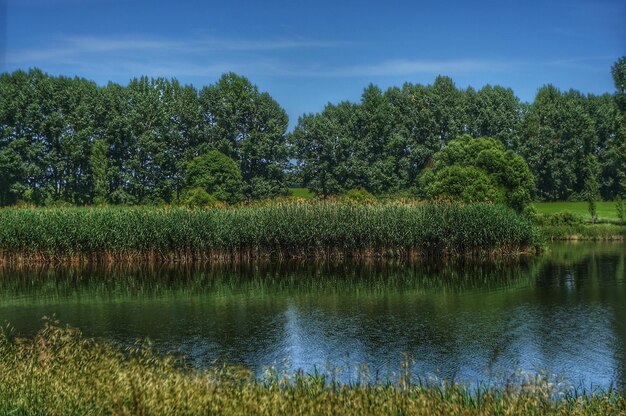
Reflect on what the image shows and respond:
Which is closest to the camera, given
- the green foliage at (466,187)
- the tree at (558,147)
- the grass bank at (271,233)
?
the grass bank at (271,233)

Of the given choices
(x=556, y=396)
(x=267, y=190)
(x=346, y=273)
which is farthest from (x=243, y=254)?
(x=267, y=190)

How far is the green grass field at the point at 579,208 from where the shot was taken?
65500mm

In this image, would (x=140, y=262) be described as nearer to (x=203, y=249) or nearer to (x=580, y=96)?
(x=203, y=249)

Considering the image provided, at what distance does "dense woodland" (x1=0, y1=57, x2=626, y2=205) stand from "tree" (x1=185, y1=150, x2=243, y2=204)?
12cm

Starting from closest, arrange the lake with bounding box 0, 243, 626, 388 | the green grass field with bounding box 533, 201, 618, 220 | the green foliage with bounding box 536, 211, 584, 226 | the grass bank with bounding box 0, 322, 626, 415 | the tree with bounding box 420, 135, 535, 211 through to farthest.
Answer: the grass bank with bounding box 0, 322, 626, 415 → the lake with bounding box 0, 243, 626, 388 → the tree with bounding box 420, 135, 535, 211 → the green foliage with bounding box 536, 211, 584, 226 → the green grass field with bounding box 533, 201, 618, 220

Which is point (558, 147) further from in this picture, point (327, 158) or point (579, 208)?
point (327, 158)

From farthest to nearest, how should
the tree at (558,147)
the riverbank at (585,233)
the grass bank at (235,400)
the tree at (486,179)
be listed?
the tree at (558,147) < the riverbank at (585,233) < the tree at (486,179) < the grass bank at (235,400)

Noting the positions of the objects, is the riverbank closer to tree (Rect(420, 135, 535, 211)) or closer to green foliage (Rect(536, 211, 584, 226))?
green foliage (Rect(536, 211, 584, 226))

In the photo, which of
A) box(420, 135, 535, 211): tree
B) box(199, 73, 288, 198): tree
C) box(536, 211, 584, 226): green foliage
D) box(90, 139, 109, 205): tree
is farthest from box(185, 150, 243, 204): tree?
box(536, 211, 584, 226): green foliage

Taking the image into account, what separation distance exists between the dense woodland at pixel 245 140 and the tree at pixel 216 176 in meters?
0.12

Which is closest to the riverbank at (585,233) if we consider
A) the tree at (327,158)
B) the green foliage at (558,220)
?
the green foliage at (558,220)

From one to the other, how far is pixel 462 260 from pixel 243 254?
1154 centimetres

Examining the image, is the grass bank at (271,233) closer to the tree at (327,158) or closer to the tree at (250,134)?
the tree at (250,134)

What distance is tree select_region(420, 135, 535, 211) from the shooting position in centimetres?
4572
